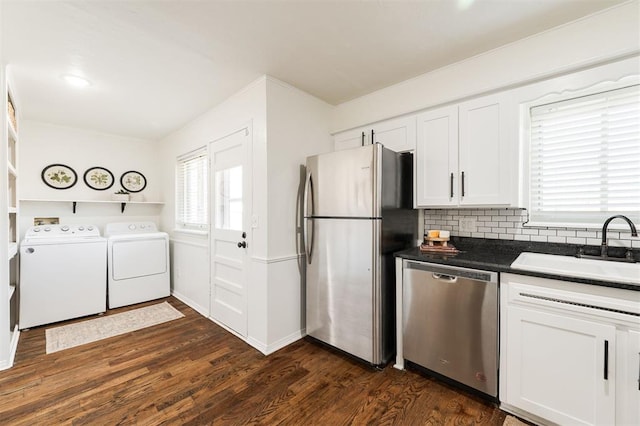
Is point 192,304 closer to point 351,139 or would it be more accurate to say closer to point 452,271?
point 351,139

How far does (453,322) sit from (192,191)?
3502 mm

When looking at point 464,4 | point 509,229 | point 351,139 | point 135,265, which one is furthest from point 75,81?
point 509,229

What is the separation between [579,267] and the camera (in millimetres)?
1702

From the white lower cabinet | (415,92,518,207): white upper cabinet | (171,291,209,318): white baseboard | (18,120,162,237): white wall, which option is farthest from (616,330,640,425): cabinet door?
(18,120,162,237): white wall

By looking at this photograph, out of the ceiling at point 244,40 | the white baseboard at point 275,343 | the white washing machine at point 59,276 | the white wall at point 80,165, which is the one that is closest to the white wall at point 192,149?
the white baseboard at point 275,343

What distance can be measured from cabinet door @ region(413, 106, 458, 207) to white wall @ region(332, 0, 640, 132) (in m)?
0.14

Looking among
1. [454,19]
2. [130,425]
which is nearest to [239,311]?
[130,425]

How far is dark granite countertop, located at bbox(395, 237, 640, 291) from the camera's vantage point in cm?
155

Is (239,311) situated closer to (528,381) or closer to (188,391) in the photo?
(188,391)

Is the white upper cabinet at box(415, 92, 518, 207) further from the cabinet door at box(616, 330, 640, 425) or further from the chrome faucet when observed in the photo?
the cabinet door at box(616, 330, 640, 425)

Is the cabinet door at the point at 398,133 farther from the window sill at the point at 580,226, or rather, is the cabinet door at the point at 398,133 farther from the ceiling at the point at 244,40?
the window sill at the point at 580,226

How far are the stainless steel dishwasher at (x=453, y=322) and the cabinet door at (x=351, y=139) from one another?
139 centimetres

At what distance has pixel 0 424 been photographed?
1.60 meters

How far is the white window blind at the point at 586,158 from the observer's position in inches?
65.9
